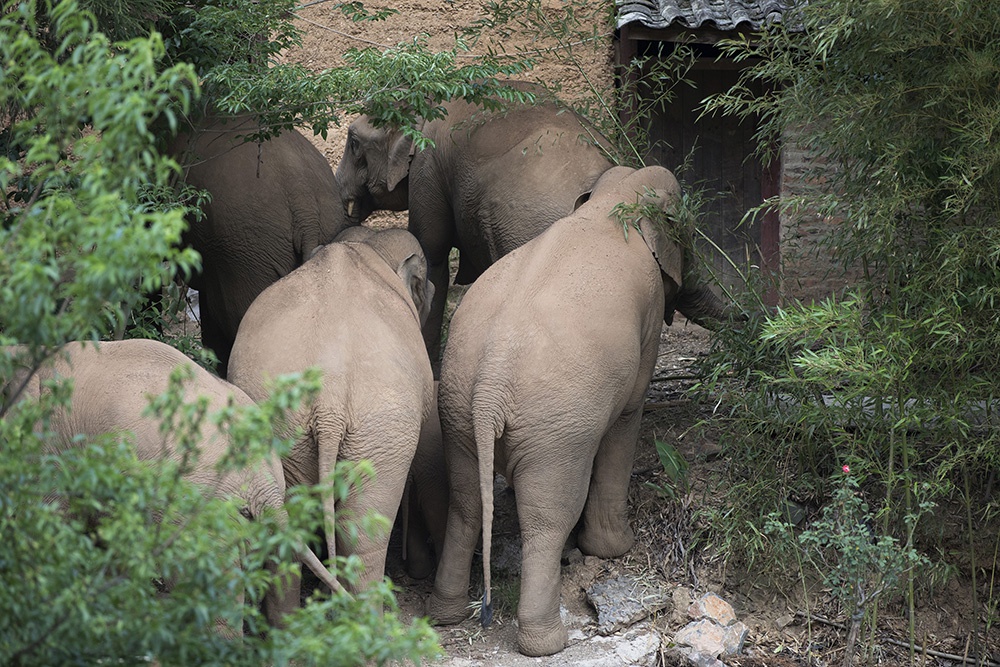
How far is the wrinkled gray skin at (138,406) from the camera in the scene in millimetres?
3990

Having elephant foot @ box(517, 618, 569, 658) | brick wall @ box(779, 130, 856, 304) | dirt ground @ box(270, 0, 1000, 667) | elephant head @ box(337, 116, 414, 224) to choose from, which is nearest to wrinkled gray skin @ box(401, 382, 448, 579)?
dirt ground @ box(270, 0, 1000, 667)

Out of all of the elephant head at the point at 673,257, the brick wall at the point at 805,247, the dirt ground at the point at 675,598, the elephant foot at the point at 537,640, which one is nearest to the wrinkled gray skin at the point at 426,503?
the dirt ground at the point at 675,598

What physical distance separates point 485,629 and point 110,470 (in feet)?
8.97

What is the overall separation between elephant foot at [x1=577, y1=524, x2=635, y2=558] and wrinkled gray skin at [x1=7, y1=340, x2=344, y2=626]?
5.10 feet

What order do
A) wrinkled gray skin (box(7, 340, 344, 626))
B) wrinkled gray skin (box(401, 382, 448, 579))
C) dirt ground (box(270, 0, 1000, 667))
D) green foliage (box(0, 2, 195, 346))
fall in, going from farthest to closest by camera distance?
wrinkled gray skin (box(401, 382, 448, 579)), dirt ground (box(270, 0, 1000, 667)), wrinkled gray skin (box(7, 340, 344, 626)), green foliage (box(0, 2, 195, 346))

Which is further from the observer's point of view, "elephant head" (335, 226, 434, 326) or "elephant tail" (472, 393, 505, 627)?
"elephant head" (335, 226, 434, 326)

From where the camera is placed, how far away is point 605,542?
5445mm

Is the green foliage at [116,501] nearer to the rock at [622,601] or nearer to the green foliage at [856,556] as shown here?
the green foliage at [856,556]

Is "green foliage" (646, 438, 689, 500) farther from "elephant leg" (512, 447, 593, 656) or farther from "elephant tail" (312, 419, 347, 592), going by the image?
"elephant tail" (312, 419, 347, 592)

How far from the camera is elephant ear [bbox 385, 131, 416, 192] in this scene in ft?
22.0

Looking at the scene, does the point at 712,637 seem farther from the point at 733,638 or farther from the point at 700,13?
the point at 700,13

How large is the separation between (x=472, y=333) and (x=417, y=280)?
0.63 metres

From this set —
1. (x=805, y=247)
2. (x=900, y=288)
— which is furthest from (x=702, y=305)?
(x=805, y=247)

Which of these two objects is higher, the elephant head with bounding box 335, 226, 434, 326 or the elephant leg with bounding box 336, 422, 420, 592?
the elephant head with bounding box 335, 226, 434, 326
